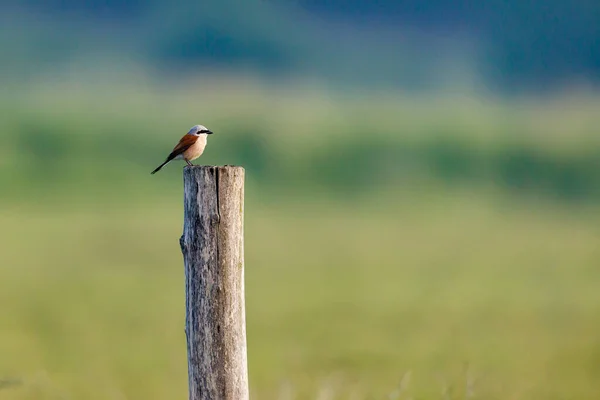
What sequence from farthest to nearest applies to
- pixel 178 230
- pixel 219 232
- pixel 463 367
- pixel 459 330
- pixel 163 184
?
pixel 163 184, pixel 178 230, pixel 459 330, pixel 463 367, pixel 219 232

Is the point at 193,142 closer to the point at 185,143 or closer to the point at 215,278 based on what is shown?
the point at 185,143

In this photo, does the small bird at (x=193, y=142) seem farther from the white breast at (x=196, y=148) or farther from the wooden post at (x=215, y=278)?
the wooden post at (x=215, y=278)

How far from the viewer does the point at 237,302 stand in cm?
356

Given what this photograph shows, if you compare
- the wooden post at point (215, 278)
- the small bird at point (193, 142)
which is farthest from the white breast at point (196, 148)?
the wooden post at point (215, 278)

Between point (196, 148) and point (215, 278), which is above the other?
point (196, 148)

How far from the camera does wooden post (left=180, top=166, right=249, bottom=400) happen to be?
350 cm

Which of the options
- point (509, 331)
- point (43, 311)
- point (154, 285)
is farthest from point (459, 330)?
point (43, 311)

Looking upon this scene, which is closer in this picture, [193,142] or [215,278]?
[215,278]

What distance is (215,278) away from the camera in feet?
11.5

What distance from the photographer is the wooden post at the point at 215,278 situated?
3496 mm

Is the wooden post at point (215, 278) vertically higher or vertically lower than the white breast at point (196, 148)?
lower

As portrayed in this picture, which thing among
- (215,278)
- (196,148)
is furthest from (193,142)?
(215,278)

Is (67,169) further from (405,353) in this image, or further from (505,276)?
(405,353)

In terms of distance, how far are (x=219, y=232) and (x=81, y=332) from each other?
14.3 meters
